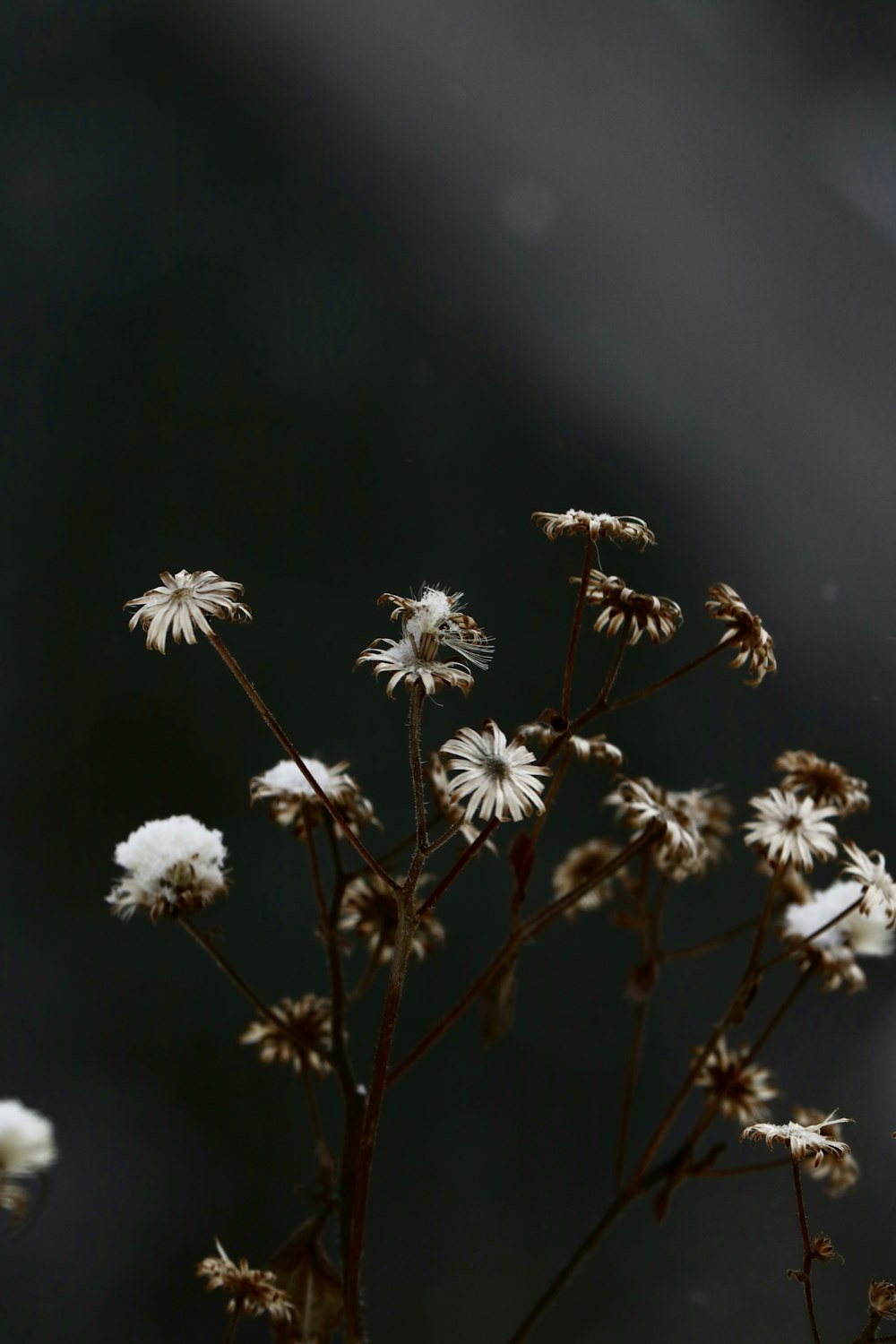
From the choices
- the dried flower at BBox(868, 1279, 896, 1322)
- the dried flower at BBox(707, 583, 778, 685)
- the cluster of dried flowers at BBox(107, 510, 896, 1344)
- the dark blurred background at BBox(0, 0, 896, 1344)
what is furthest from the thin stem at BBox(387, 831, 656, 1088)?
the dark blurred background at BBox(0, 0, 896, 1344)

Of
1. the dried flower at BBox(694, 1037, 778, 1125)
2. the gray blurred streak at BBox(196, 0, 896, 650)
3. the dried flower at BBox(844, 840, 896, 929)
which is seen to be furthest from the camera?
the gray blurred streak at BBox(196, 0, 896, 650)

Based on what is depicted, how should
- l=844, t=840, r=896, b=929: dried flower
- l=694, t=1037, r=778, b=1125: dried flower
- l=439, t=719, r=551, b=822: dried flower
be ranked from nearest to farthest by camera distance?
l=439, t=719, r=551, b=822: dried flower < l=844, t=840, r=896, b=929: dried flower < l=694, t=1037, r=778, b=1125: dried flower

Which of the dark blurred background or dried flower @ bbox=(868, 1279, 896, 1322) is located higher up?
the dark blurred background

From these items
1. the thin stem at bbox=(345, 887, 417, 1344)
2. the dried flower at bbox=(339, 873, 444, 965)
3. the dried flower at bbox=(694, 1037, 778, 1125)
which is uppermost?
the dried flower at bbox=(694, 1037, 778, 1125)

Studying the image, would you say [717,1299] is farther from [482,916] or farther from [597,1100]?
[482,916]

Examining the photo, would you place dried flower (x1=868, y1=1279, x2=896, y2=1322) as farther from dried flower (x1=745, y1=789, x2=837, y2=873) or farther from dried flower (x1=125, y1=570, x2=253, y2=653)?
dried flower (x1=125, y1=570, x2=253, y2=653)

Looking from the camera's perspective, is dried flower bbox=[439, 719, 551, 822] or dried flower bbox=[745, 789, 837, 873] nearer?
dried flower bbox=[439, 719, 551, 822]
